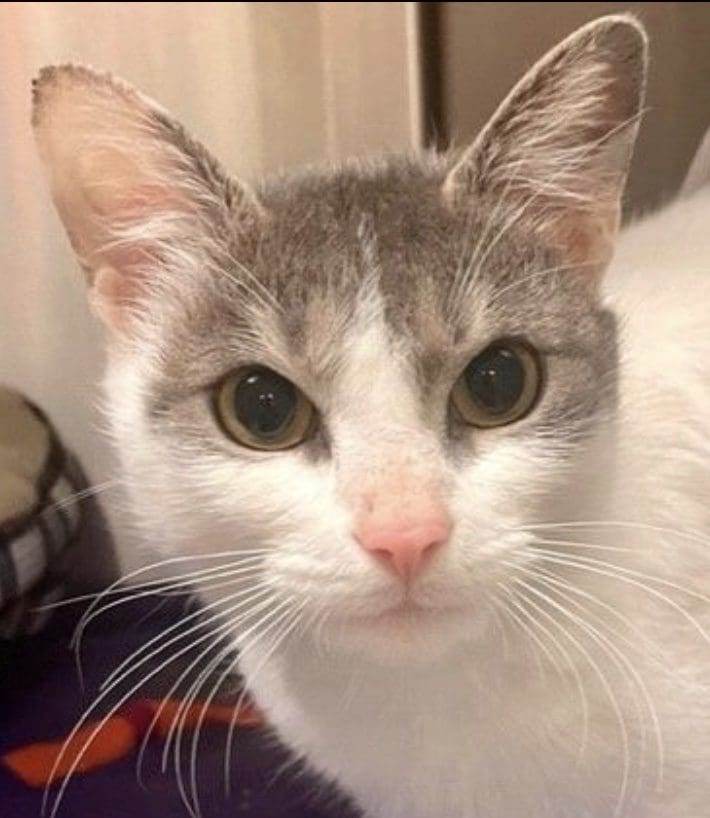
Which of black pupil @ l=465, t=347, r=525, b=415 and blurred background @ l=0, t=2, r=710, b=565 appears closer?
black pupil @ l=465, t=347, r=525, b=415

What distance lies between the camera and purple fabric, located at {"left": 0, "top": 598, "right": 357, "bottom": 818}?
1104mm

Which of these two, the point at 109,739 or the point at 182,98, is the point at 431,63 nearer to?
the point at 182,98

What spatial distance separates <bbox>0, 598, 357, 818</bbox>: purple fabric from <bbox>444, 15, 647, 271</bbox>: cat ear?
0.40 m

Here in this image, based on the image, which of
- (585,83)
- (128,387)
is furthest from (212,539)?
(585,83)

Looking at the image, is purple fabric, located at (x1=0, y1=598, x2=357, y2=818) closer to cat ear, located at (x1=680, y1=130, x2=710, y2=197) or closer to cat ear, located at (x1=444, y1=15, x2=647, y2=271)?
cat ear, located at (x1=444, y1=15, x2=647, y2=271)

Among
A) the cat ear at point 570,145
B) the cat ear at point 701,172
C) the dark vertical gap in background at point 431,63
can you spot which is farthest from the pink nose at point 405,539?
the dark vertical gap in background at point 431,63

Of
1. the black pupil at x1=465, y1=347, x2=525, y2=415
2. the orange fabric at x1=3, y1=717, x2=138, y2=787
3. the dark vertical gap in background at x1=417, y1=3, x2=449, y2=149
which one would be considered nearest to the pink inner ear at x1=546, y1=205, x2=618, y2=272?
the black pupil at x1=465, y1=347, x2=525, y2=415

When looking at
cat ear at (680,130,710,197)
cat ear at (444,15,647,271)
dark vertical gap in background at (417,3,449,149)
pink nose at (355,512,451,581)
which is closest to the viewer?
pink nose at (355,512,451,581)

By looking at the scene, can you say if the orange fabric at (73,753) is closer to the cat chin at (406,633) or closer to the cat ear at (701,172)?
the cat chin at (406,633)

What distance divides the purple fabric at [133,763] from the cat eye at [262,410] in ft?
0.85

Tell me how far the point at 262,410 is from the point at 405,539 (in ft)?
0.48

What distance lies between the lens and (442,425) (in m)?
0.83

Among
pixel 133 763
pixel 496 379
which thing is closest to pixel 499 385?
pixel 496 379

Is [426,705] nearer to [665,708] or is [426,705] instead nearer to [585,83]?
[665,708]
